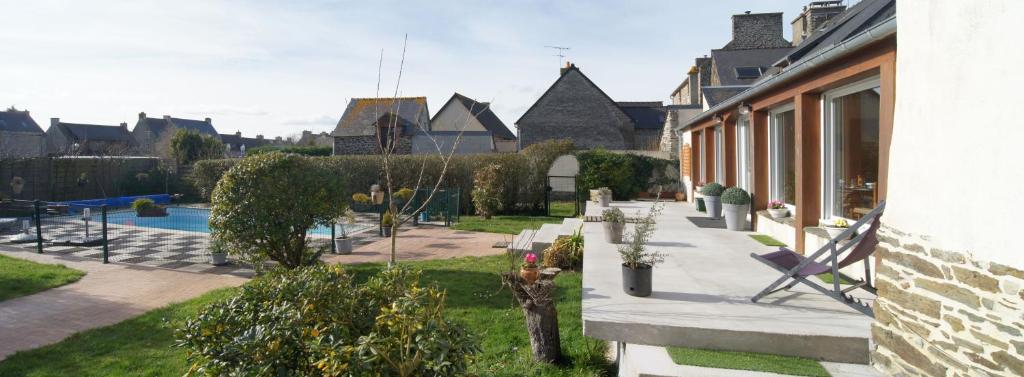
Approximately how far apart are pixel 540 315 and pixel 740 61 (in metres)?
19.7

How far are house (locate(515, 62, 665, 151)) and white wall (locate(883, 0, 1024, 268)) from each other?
79.8 feet

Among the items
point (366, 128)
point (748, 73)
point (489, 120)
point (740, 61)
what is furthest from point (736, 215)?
point (489, 120)

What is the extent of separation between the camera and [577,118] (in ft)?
92.1

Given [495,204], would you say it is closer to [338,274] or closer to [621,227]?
[621,227]

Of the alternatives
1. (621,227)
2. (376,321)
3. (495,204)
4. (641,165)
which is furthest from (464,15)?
(641,165)

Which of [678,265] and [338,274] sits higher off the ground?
[338,274]

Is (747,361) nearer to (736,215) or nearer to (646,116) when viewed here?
(736,215)

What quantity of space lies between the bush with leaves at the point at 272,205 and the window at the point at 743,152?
7.62 metres

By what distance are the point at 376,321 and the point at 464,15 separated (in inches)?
238

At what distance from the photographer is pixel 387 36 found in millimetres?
6461

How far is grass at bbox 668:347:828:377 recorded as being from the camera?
11.8 ft

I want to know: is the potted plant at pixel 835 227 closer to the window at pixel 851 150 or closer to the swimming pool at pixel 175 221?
the window at pixel 851 150

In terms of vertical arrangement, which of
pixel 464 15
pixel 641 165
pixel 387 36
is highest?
pixel 464 15

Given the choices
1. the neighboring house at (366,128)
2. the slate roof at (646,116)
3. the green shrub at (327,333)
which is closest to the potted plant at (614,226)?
the green shrub at (327,333)
